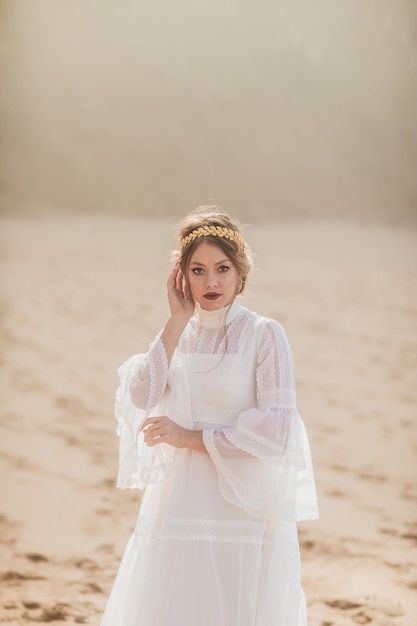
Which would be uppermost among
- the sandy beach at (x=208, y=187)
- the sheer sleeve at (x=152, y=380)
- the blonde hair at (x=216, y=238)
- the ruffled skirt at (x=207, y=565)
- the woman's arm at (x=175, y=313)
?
the sandy beach at (x=208, y=187)

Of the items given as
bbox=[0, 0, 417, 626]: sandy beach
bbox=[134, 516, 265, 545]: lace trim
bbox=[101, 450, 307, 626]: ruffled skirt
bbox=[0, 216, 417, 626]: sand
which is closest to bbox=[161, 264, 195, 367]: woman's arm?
bbox=[101, 450, 307, 626]: ruffled skirt

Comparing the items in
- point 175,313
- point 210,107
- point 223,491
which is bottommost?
point 223,491

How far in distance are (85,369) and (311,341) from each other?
274 centimetres

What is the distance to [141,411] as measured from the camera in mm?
2189

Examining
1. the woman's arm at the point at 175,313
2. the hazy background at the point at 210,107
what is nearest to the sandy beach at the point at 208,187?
the hazy background at the point at 210,107

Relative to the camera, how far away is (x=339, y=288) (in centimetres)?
1244

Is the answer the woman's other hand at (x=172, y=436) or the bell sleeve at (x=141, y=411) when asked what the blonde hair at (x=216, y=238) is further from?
the woman's other hand at (x=172, y=436)

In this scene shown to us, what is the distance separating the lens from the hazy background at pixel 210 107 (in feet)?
49.0

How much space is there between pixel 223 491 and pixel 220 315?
0.42 meters

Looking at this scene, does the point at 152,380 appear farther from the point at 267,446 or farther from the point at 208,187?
the point at 208,187

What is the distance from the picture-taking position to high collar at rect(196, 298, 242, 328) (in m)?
2.17

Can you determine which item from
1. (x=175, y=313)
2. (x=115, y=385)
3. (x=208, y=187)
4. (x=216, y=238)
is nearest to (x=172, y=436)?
(x=175, y=313)

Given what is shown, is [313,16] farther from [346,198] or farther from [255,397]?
[255,397]

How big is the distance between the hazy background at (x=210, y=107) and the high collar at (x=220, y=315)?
1286 cm
